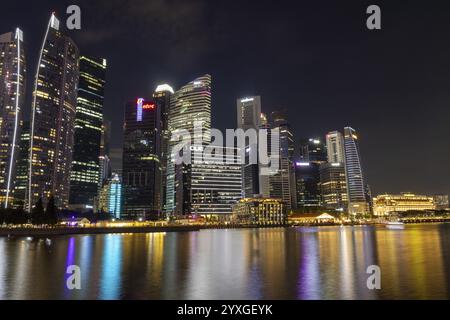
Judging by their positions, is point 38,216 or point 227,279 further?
point 38,216

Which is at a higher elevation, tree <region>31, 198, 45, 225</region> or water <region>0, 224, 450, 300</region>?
tree <region>31, 198, 45, 225</region>

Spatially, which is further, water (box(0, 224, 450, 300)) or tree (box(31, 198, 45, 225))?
tree (box(31, 198, 45, 225))

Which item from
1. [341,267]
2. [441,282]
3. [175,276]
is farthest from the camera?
[341,267]

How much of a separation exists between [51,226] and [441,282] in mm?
138420

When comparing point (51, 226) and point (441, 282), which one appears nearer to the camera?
point (441, 282)

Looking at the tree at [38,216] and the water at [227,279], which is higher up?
the tree at [38,216]

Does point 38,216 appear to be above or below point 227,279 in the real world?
above

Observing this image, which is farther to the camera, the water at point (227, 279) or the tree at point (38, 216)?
the tree at point (38, 216)
